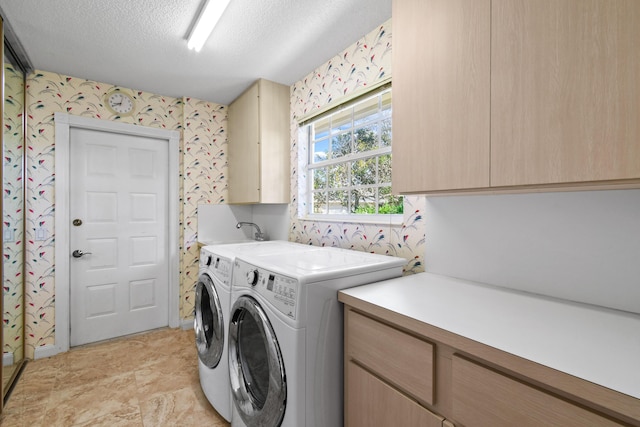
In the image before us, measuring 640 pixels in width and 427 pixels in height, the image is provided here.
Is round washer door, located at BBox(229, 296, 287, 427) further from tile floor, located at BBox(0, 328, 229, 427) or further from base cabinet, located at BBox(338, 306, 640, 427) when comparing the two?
tile floor, located at BBox(0, 328, 229, 427)

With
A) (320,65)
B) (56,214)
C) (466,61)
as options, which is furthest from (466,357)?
(56,214)

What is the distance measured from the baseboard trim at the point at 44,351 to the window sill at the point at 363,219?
8.05 feet

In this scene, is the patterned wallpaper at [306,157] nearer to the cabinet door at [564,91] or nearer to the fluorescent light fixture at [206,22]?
the cabinet door at [564,91]

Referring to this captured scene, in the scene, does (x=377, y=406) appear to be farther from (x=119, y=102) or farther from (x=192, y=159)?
(x=119, y=102)

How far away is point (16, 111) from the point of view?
7.27 ft

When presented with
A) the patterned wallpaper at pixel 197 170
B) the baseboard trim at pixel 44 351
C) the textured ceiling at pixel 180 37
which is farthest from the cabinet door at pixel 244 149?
the baseboard trim at pixel 44 351

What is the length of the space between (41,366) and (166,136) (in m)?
2.24

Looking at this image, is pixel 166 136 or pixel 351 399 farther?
pixel 166 136

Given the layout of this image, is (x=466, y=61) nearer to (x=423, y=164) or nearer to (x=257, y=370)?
(x=423, y=164)

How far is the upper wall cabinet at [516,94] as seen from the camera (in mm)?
723

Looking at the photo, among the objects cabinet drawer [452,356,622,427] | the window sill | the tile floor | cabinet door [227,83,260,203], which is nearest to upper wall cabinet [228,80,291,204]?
cabinet door [227,83,260,203]

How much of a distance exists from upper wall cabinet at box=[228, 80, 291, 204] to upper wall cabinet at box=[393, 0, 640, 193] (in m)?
1.56

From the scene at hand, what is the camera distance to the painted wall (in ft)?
7.93

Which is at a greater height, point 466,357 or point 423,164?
point 423,164
